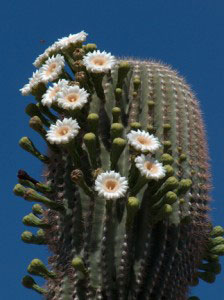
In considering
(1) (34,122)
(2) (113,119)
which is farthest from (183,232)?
(1) (34,122)

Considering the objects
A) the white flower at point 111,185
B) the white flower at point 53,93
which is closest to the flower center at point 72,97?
the white flower at point 53,93

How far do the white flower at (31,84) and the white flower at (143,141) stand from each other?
114cm

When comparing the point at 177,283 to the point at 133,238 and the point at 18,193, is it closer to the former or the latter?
the point at 133,238

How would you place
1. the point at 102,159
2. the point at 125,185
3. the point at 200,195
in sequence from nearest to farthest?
the point at 125,185 < the point at 102,159 < the point at 200,195

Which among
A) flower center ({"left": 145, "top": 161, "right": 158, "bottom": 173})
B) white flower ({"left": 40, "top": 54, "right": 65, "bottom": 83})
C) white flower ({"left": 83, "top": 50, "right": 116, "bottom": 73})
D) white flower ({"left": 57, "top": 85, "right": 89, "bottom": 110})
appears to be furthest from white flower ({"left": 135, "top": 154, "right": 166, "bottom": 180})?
white flower ({"left": 40, "top": 54, "right": 65, "bottom": 83})

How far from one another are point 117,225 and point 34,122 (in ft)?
4.16

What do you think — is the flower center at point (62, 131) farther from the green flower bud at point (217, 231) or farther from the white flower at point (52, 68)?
the green flower bud at point (217, 231)

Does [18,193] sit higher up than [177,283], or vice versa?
[18,193]

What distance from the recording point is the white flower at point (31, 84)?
615cm

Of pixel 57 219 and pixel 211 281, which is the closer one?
pixel 57 219

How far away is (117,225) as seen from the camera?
5.35 metres

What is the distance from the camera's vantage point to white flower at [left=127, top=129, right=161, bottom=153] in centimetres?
548

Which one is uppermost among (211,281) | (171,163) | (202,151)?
(202,151)

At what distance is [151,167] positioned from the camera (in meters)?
5.42
